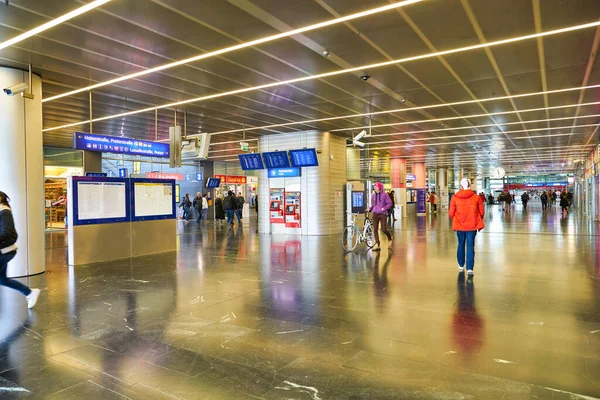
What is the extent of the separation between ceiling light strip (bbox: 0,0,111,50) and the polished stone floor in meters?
4.13

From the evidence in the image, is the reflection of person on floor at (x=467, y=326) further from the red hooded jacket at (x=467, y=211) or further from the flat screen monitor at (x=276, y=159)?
the flat screen monitor at (x=276, y=159)

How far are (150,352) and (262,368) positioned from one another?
119 centimetres

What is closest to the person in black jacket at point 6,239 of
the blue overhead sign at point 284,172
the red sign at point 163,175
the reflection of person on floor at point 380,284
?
the reflection of person on floor at point 380,284

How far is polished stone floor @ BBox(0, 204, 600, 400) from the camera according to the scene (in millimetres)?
3211

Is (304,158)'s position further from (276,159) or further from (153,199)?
(153,199)

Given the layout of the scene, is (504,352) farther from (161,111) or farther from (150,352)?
(161,111)

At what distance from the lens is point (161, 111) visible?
1252cm

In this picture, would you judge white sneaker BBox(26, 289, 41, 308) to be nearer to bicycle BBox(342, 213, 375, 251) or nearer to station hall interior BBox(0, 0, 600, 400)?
station hall interior BBox(0, 0, 600, 400)

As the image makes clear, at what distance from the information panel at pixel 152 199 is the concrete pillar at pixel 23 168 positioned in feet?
8.52

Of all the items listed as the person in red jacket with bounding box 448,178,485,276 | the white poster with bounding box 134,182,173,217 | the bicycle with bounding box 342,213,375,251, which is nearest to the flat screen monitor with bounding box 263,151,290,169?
the white poster with bounding box 134,182,173,217

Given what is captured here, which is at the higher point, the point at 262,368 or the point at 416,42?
the point at 416,42

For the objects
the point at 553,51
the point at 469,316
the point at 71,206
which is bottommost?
the point at 469,316

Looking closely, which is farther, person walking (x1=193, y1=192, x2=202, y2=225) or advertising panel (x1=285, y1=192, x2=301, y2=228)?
person walking (x1=193, y1=192, x2=202, y2=225)

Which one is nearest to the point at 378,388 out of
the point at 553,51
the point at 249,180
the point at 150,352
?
the point at 150,352
